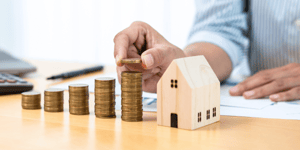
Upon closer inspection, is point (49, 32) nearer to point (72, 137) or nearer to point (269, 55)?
point (269, 55)

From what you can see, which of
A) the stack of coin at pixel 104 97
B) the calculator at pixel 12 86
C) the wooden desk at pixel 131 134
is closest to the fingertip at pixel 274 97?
the wooden desk at pixel 131 134

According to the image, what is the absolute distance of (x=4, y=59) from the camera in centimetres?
154

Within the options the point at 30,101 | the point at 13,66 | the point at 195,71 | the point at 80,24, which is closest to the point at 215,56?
the point at 195,71

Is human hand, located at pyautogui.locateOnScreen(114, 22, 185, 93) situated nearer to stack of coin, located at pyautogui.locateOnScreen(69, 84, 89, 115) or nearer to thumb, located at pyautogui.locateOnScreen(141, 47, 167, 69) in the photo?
thumb, located at pyautogui.locateOnScreen(141, 47, 167, 69)

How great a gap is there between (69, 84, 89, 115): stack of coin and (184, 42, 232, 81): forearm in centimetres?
50

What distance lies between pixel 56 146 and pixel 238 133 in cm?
36

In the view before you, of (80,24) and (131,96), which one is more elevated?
(80,24)

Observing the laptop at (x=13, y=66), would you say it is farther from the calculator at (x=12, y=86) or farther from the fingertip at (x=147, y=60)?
the fingertip at (x=147, y=60)

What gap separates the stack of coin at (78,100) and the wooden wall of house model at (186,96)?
210 millimetres

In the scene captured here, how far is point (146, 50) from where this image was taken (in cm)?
99

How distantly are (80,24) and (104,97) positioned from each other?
143 inches

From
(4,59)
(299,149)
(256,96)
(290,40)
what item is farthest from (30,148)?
(290,40)

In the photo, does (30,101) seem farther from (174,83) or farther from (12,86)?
(174,83)

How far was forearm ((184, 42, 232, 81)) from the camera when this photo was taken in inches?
50.6
